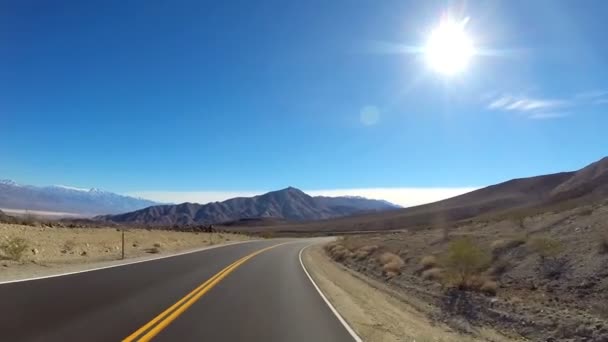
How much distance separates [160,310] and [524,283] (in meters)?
13.1

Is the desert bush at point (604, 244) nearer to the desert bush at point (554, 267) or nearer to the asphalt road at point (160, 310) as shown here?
the desert bush at point (554, 267)

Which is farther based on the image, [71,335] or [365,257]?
[365,257]

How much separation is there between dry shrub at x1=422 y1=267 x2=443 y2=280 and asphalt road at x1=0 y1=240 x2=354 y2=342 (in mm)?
6855

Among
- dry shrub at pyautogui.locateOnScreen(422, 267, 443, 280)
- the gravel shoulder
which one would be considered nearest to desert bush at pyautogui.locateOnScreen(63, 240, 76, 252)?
the gravel shoulder

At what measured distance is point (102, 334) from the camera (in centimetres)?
834

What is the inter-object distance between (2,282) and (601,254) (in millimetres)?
18783

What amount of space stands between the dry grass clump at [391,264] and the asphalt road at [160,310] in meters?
9.34

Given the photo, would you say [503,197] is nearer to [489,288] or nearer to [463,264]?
[463,264]

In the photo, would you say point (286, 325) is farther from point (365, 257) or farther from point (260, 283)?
point (365, 257)

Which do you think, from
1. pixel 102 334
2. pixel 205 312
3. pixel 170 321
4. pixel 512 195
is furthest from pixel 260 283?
pixel 512 195

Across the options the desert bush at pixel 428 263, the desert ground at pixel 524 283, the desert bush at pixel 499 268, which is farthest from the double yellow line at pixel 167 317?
the desert bush at pixel 428 263

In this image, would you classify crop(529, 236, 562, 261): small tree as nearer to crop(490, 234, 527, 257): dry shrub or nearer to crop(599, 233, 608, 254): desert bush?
crop(599, 233, 608, 254): desert bush

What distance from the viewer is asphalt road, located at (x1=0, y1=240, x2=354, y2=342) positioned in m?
8.65

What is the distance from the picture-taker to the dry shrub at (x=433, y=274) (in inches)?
864
